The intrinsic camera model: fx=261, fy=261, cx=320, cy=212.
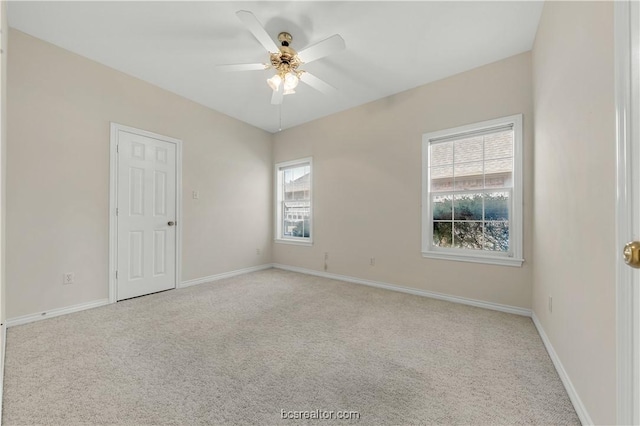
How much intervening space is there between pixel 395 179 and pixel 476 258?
1396 millimetres

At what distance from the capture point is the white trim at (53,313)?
244 cm

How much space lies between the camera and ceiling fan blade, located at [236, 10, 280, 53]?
1.86 metres

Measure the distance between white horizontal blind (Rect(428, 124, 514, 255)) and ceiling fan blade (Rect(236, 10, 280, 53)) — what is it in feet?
7.35

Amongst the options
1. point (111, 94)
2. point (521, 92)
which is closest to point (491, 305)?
point (521, 92)

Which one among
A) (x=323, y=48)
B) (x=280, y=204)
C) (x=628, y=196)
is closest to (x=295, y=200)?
(x=280, y=204)

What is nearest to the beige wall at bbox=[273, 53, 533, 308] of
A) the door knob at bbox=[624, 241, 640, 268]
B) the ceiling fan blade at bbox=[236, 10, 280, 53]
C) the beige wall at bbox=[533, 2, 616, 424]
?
the beige wall at bbox=[533, 2, 616, 424]

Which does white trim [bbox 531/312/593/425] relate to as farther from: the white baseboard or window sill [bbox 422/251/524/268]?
window sill [bbox 422/251/524/268]

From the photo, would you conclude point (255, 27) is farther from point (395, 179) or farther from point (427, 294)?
point (427, 294)

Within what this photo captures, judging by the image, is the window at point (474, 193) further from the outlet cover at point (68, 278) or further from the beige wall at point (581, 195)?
the outlet cover at point (68, 278)

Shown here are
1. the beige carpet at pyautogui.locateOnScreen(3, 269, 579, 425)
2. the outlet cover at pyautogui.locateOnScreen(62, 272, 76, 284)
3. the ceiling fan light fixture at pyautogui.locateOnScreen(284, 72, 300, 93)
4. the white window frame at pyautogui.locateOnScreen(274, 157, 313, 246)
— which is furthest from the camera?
the white window frame at pyautogui.locateOnScreen(274, 157, 313, 246)

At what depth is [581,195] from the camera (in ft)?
4.55

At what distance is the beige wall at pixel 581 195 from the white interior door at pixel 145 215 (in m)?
4.16

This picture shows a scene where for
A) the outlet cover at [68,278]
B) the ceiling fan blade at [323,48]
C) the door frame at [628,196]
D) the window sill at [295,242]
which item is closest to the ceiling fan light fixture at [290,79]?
the ceiling fan blade at [323,48]

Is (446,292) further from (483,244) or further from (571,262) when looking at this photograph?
(571,262)
